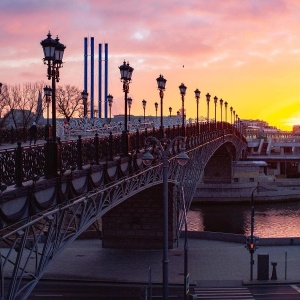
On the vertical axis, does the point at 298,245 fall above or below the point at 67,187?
below

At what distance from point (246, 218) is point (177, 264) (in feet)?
107

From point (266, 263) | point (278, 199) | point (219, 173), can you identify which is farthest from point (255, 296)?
point (219, 173)

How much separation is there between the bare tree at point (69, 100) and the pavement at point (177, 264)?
4503 centimetres

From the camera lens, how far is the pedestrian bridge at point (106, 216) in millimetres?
15141

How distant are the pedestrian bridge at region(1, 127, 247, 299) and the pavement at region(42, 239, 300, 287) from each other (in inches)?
52.4

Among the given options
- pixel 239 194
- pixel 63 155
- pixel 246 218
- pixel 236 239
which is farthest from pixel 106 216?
pixel 239 194

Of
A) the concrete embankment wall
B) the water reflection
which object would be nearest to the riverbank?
the water reflection

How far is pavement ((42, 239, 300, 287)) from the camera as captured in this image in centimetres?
3253

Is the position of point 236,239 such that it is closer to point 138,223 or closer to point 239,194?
point 138,223

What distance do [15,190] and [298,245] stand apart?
30.6m

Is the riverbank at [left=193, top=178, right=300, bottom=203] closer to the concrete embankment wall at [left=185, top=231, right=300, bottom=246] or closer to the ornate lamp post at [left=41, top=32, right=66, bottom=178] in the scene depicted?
the concrete embankment wall at [left=185, top=231, right=300, bottom=246]

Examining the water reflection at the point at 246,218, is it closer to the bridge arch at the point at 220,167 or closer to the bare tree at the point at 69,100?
the bridge arch at the point at 220,167

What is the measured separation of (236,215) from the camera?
7112 centimetres

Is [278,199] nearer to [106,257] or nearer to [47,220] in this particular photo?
[106,257]
